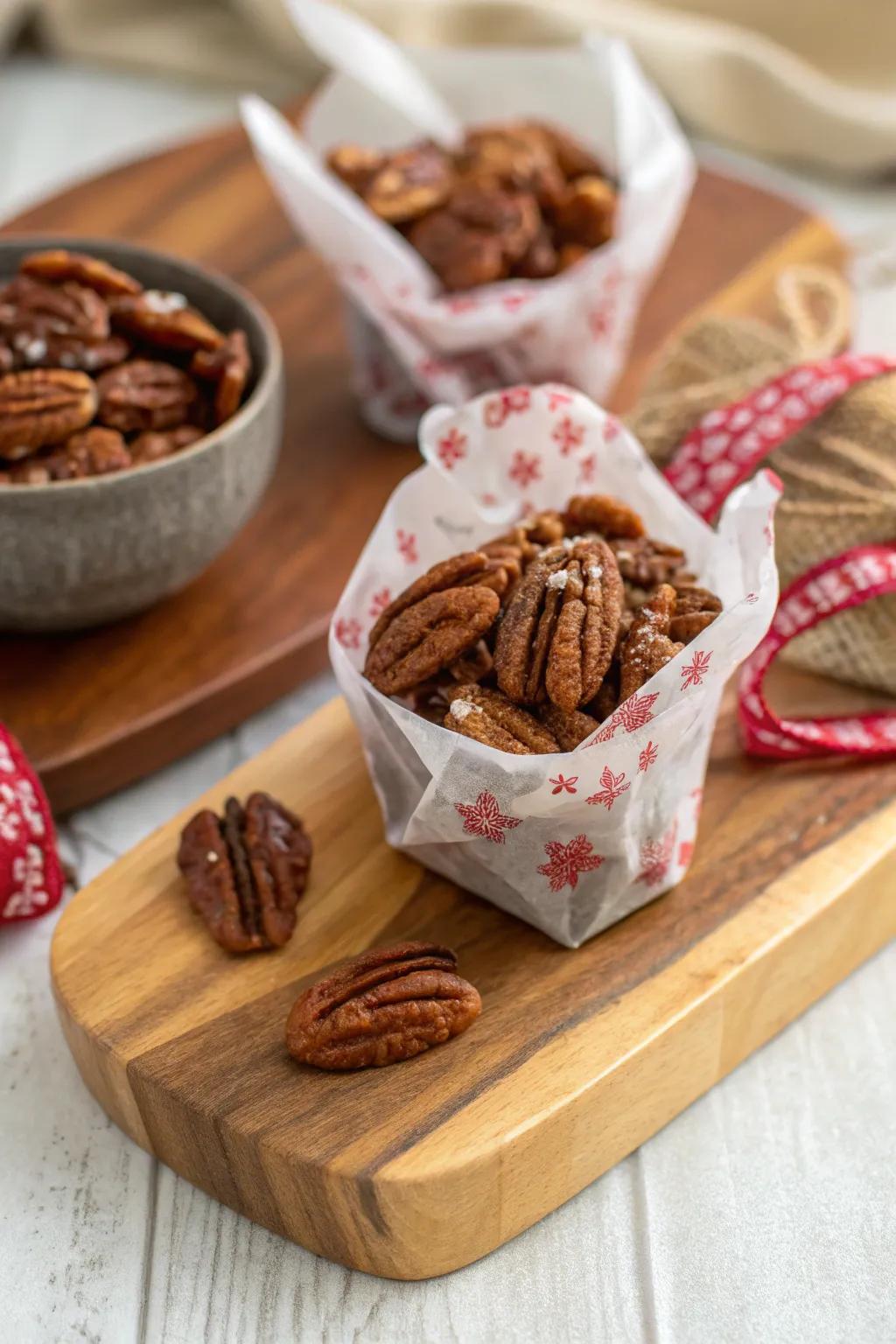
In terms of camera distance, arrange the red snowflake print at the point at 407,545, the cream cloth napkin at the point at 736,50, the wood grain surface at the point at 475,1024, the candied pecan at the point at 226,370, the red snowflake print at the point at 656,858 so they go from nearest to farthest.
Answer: the wood grain surface at the point at 475,1024
the red snowflake print at the point at 656,858
the red snowflake print at the point at 407,545
the candied pecan at the point at 226,370
the cream cloth napkin at the point at 736,50

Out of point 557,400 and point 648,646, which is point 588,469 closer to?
point 557,400

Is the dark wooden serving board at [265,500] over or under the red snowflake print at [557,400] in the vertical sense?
under

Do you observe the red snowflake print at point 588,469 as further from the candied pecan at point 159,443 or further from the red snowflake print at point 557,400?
the candied pecan at point 159,443

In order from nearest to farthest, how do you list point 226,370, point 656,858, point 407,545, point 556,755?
point 556,755 → point 656,858 → point 407,545 → point 226,370

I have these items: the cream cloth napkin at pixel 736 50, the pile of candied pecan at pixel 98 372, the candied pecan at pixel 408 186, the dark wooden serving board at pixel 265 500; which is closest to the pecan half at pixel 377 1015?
the dark wooden serving board at pixel 265 500

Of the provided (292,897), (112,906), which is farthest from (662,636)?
(112,906)

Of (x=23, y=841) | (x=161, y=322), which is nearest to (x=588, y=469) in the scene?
(x=161, y=322)
